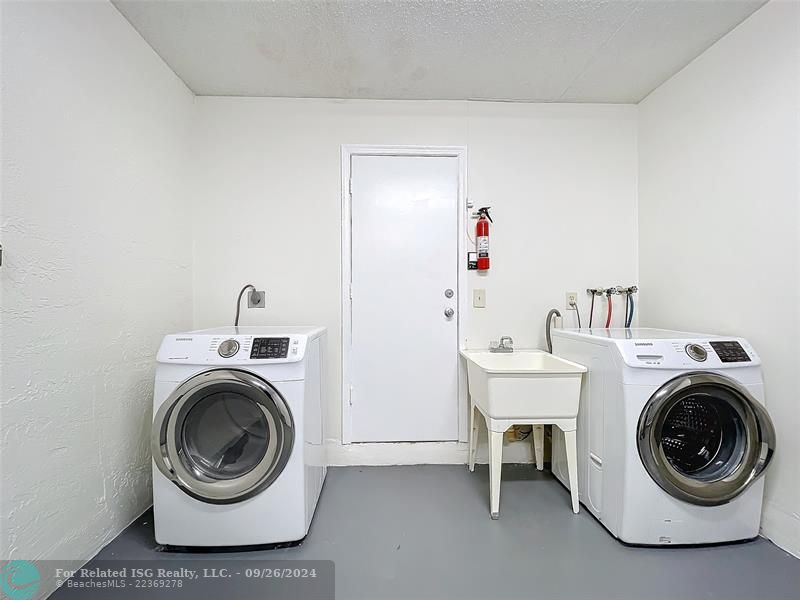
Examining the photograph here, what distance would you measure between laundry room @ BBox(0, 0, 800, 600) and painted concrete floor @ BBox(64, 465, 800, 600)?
0.01 m

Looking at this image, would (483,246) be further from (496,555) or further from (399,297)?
(496,555)

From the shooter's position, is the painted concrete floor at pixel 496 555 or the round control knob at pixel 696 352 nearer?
the painted concrete floor at pixel 496 555

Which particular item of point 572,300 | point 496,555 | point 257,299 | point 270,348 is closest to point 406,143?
point 257,299

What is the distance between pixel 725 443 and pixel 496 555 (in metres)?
1.10

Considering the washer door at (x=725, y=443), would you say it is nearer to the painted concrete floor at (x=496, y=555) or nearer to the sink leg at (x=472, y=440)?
the painted concrete floor at (x=496, y=555)

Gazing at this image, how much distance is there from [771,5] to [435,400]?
2.46 meters

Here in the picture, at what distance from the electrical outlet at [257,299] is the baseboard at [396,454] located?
988mm

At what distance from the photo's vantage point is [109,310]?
65.4 inches

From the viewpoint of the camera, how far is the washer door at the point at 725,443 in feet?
5.15

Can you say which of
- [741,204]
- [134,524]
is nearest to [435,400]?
[134,524]

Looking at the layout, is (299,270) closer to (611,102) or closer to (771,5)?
(611,102)

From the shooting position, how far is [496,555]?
1588 millimetres

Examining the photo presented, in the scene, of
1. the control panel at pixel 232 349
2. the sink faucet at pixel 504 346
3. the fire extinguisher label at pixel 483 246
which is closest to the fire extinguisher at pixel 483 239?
the fire extinguisher label at pixel 483 246

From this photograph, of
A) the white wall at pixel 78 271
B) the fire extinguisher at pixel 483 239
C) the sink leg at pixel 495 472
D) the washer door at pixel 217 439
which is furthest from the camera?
the fire extinguisher at pixel 483 239
